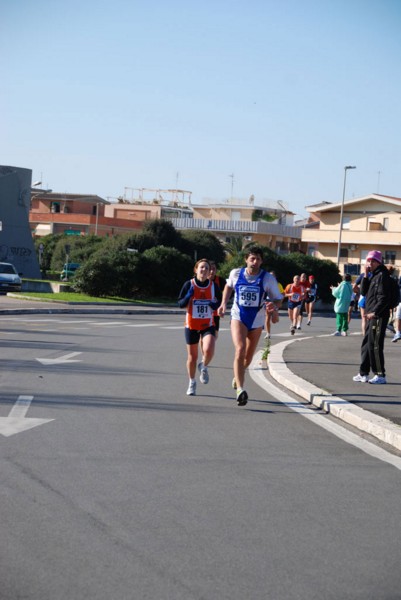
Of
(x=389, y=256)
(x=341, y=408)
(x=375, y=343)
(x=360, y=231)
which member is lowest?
(x=341, y=408)

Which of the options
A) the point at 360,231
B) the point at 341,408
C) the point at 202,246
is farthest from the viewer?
the point at 360,231

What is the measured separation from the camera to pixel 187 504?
6.46 meters

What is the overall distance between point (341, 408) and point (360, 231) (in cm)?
7424

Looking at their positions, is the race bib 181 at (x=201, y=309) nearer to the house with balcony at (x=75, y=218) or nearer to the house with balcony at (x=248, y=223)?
the house with balcony at (x=248, y=223)

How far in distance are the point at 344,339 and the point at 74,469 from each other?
19.0 meters

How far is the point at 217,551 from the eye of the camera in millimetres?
5414

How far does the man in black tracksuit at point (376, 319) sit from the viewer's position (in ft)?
45.7

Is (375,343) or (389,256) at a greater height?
(389,256)

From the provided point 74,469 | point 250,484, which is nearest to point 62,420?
point 74,469

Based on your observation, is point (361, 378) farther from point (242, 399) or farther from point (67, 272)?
point (67, 272)

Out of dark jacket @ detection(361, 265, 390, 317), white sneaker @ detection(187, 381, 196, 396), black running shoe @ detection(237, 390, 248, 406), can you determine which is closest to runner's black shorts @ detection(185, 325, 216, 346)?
white sneaker @ detection(187, 381, 196, 396)

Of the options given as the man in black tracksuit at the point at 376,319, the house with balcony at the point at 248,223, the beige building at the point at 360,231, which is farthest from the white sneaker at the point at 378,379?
the house with balcony at the point at 248,223

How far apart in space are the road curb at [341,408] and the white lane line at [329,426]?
176mm

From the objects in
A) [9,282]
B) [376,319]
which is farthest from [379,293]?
[9,282]
